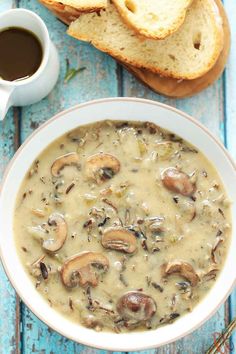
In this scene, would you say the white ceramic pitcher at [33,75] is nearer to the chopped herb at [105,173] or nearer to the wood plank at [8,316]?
the wood plank at [8,316]

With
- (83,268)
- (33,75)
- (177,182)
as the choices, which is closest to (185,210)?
(177,182)

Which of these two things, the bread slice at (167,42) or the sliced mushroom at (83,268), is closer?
the sliced mushroom at (83,268)

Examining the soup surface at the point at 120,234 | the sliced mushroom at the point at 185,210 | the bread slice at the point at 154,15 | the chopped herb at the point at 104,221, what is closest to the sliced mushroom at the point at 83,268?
the soup surface at the point at 120,234

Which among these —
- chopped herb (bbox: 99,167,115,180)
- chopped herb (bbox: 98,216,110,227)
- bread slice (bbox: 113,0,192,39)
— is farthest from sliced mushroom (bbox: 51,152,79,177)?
bread slice (bbox: 113,0,192,39)

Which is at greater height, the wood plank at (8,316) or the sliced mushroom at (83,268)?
the sliced mushroom at (83,268)

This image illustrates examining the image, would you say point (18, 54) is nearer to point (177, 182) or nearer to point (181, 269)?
point (177, 182)

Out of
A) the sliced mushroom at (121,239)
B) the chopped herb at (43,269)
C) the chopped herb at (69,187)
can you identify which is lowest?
the chopped herb at (43,269)
